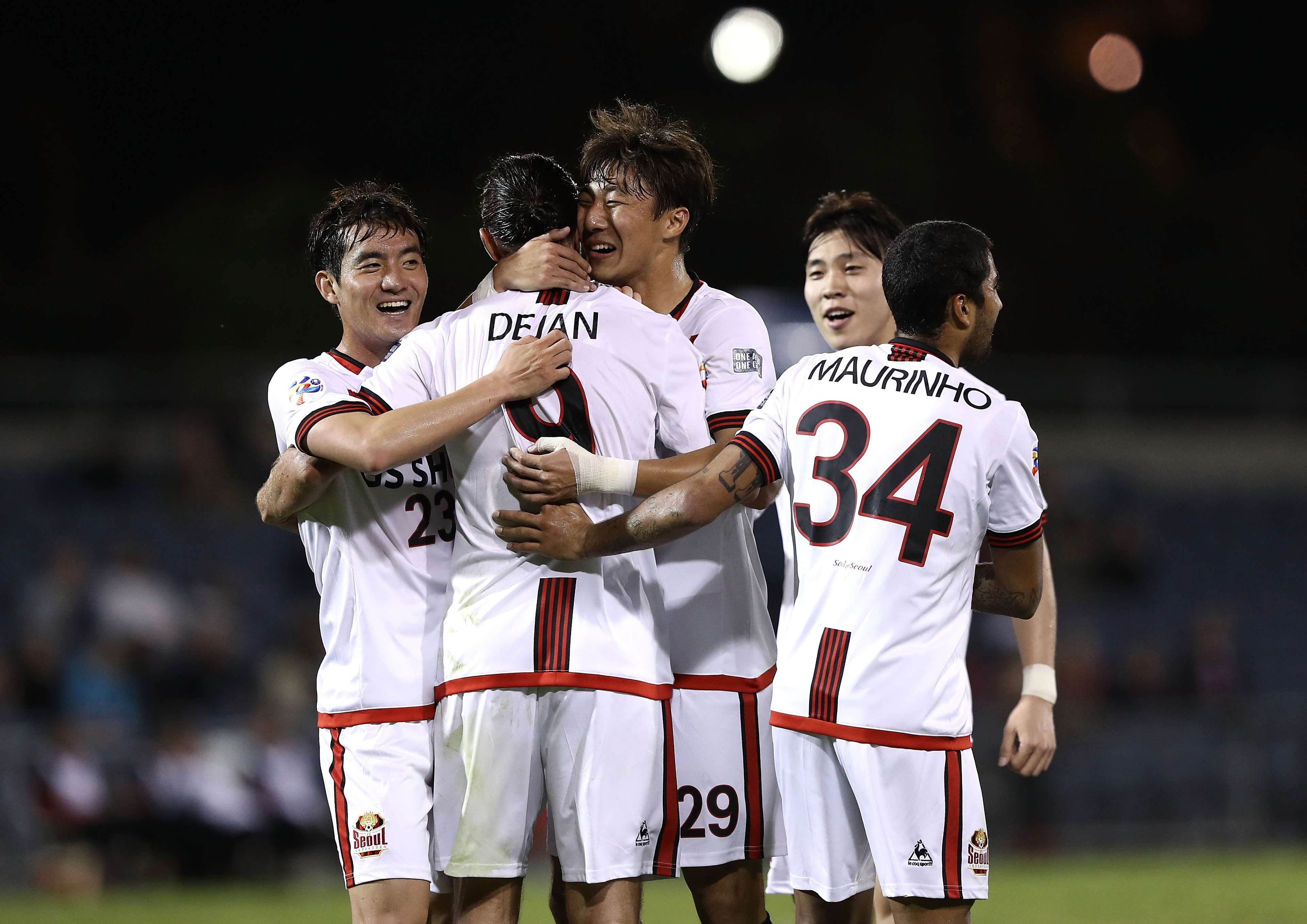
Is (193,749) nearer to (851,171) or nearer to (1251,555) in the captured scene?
(851,171)

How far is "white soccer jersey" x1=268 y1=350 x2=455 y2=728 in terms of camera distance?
4.65 m

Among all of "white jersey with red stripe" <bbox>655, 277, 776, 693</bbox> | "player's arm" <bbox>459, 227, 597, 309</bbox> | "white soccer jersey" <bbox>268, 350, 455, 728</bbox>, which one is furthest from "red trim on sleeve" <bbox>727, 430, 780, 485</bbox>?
"white soccer jersey" <bbox>268, 350, 455, 728</bbox>

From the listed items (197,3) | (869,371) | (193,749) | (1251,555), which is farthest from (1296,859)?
(197,3)

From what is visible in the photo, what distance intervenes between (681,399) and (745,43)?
17.4 meters

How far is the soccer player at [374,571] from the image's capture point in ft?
14.9

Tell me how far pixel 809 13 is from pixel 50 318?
11858 mm

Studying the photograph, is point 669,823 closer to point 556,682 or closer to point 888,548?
point 556,682

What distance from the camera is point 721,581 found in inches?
196

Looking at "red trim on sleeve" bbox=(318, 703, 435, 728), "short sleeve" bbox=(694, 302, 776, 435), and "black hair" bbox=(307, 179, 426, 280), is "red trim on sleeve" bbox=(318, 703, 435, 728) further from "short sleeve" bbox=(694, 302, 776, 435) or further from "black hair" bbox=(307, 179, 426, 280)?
"black hair" bbox=(307, 179, 426, 280)

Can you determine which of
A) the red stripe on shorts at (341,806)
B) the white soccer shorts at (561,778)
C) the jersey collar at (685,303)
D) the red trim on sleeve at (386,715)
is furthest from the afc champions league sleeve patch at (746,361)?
the red stripe on shorts at (341,806)

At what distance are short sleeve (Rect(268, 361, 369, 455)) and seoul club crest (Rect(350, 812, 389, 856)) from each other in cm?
113

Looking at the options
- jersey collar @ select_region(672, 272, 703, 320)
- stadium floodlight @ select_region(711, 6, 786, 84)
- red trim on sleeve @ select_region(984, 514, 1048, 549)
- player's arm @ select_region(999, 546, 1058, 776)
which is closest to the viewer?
red trim on sleeve @ select_region(984, 514, 1048, 549)

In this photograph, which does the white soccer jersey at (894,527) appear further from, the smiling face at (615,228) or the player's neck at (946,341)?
the smiling face at (615,228)

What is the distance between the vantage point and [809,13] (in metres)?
22.5
